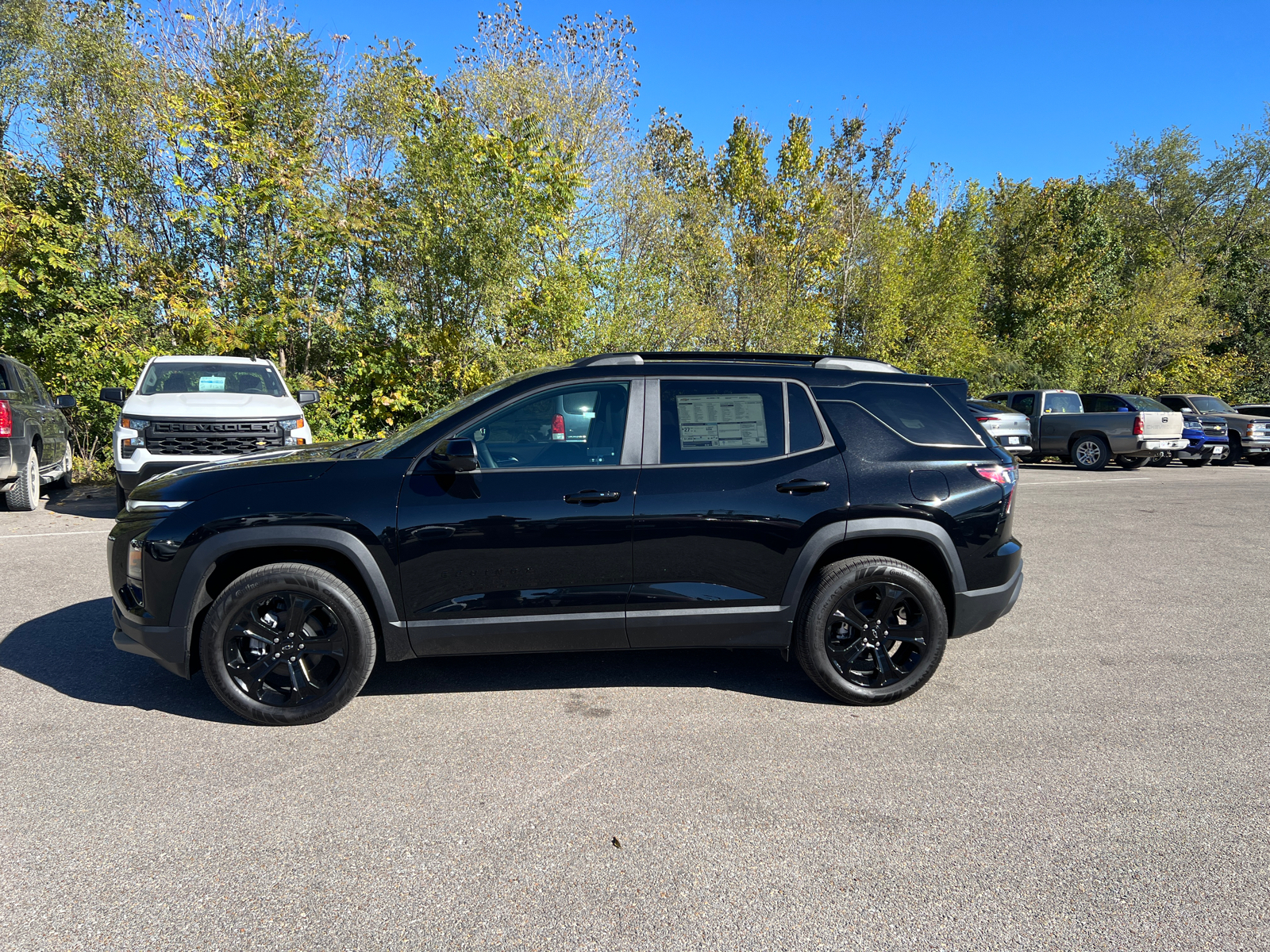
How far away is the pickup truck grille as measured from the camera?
9.02m

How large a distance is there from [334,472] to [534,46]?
17.4m

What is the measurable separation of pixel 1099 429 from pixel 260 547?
65.3ft

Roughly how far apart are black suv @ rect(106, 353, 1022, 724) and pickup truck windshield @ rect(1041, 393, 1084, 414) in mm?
17927

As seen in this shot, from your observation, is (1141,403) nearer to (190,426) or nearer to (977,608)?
(977,608)

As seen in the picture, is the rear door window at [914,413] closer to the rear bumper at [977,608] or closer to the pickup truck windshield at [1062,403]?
the rear bumper at [977,608]

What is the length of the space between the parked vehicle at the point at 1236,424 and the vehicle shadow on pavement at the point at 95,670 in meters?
24.7

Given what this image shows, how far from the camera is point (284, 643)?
12.8 feet

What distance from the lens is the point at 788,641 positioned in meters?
4.21

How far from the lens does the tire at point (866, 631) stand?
415 cm

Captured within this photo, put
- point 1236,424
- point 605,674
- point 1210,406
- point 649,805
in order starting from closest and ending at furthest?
point 649,805 → point 605,674 → point 1236,424 → point 1210,406

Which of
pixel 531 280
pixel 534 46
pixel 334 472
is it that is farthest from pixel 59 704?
pixel 534 46

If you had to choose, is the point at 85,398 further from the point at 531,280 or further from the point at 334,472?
the point at 334,472

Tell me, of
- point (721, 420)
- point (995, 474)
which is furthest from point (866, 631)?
point (721, 420)

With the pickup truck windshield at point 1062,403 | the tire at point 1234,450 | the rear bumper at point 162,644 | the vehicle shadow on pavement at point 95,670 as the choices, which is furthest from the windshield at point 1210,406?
the rear bumper at point 162,644
